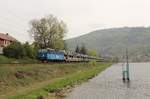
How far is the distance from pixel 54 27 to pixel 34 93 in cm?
9088

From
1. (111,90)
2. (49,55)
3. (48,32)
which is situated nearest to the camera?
(111,90)

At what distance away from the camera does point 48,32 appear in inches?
4739

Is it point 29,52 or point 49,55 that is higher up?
point 29,52

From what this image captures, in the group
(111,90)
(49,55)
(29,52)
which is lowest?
(111,90)

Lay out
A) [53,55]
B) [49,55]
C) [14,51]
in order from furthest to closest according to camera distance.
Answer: [53,55] < [14,51] < [49,55]

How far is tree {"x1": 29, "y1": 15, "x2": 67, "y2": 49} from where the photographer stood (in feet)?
389

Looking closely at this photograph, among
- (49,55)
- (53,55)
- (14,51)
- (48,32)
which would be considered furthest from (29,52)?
(48,32)

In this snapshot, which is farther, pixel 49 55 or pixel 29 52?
pixel 29 52

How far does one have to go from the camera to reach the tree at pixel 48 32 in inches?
4673

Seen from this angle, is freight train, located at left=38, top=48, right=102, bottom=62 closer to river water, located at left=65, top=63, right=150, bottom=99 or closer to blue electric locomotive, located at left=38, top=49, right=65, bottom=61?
blue electric locomotive, located at left=38, top=49, right=65, bottom=61

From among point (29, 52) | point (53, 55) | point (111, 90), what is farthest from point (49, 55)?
point (111, 90)

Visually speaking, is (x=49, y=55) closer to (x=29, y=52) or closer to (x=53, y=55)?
(x=53, y=55)

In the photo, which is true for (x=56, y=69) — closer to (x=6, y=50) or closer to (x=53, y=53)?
(x=53, y=53)

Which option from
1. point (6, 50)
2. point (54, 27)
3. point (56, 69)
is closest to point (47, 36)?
point (54, 27)
